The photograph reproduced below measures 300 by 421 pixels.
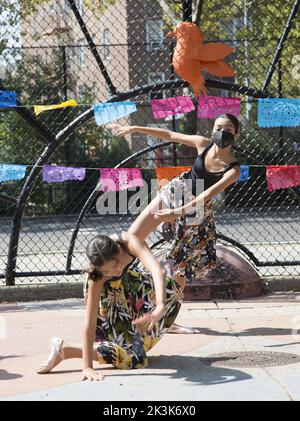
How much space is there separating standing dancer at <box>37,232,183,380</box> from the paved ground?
11cm

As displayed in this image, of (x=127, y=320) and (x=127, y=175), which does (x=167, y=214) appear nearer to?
(x=127, y=320)

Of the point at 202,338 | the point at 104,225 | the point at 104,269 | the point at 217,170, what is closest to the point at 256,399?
the point at 104,269

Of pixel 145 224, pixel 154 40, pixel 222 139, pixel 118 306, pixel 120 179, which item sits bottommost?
pixel 118 306

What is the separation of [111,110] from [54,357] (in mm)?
3152

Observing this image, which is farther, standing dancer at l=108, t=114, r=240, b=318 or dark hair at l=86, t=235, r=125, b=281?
standing dancer at l=108, t=114, r=240, b=318

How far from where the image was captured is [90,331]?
4707 millimetres

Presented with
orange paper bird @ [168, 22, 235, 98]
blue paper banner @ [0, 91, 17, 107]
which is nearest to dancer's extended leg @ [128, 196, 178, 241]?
orange paper bird @ [168, 22, 235, 98]

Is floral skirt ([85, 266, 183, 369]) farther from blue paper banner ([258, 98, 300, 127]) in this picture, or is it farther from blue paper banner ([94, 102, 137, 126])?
blue paper banner ([258, 98, 300, 127])

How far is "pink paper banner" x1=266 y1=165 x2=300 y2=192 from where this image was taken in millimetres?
7617

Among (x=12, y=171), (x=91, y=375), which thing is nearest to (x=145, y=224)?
(x=91, y=375)

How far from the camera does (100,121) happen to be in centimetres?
741

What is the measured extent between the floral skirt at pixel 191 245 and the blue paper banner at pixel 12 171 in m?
2.13
